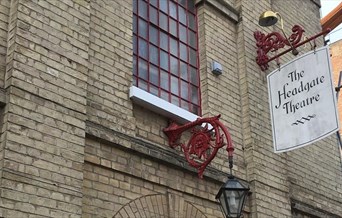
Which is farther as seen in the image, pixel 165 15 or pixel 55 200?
pixel 165 15

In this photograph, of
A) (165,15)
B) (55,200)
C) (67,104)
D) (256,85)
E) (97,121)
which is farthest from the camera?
(256,85)

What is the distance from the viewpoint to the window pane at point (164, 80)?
10.3 metres

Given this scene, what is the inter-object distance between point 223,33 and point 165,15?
152 centimetres

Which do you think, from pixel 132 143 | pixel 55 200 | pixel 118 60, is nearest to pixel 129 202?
pixel 132 143

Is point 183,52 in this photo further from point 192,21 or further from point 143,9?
point 143,9

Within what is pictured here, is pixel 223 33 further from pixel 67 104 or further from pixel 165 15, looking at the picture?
pixel 67 104

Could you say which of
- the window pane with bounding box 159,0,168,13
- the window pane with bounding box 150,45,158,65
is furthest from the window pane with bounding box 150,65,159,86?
the window pane with bounding box 159,0,168,13

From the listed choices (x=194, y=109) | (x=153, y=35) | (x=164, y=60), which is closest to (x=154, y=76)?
(x=164, y=60)

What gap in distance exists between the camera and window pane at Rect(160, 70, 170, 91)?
10.3 metres

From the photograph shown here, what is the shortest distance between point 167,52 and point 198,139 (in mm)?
1944

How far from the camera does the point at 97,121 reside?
A: 8.59 meters

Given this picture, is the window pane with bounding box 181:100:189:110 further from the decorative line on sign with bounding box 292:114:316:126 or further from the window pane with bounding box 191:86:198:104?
the decorative line on sign with bounding box 292:114:316:126

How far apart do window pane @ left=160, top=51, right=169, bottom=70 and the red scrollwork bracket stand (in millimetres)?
1118

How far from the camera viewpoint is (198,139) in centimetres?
933
